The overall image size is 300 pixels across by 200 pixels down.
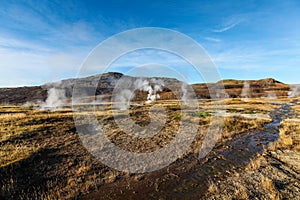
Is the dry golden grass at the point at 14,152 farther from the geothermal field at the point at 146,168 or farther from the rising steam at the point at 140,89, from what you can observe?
the rising steam at the point at 140,89

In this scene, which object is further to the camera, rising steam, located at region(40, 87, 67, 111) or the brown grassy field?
rising steam, located at region(40, 87, 67, 111)

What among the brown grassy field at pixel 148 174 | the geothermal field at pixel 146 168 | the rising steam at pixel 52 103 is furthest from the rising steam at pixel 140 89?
the brown grassy field at pixel 148 174

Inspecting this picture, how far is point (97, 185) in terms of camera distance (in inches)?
324

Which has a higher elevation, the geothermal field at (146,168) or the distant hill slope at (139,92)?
the distant hill slope at (139,92)

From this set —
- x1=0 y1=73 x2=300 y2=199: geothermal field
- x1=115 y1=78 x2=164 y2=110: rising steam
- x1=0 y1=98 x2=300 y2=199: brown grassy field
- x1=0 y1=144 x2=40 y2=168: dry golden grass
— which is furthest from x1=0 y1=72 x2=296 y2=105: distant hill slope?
x1=0 y1=144 x2=40 y2=168: dry golden grass

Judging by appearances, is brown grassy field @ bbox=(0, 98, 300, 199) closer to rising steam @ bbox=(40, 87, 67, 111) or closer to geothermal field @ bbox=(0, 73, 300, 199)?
geothermal field @ bbox=(0, 73, 300, 199)

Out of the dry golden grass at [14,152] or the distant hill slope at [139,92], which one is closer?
the dry golden grass at [14,152]

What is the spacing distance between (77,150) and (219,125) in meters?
14.4

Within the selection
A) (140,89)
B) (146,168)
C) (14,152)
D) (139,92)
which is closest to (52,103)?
(14,152)

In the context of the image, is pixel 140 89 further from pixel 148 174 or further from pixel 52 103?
pixel 148 174

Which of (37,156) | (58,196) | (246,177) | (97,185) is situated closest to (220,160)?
(246,177)

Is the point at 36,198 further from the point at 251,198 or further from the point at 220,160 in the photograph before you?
the point at 220,160

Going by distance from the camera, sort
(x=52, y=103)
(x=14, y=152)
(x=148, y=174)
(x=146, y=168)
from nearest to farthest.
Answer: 1. (x=148, y=174)
2. (x=146, y=168)
3. (x=14, y=152)
4. (x=52, y=103)

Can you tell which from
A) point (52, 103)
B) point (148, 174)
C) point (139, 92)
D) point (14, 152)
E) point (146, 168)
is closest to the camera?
point (148, 174)
